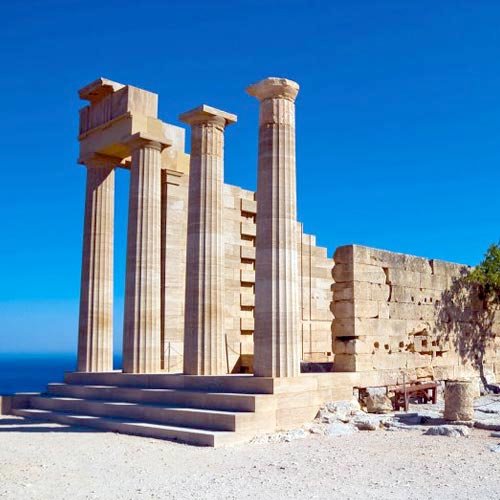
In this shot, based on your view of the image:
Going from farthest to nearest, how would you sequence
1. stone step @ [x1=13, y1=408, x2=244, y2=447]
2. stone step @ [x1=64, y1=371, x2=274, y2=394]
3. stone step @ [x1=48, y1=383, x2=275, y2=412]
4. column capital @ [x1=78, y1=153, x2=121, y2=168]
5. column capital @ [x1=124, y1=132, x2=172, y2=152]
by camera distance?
column capital @ [x1=78, y1=153, x2=121, y2=168]
column capital @ [x1=124, y1=132, x2=172, y2=152]
stone step @ [x1=64, y1=371, x2=274, y2=394]
stone step @ [x1=48, y1=383, x2=275, y2=412]
stone step @ [x1=13, y1=408, x2=244, y2=447]

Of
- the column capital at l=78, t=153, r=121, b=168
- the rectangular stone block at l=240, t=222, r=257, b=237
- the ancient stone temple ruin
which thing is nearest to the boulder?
the ancient stone temple ruin

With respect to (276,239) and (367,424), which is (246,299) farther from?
(367,424)

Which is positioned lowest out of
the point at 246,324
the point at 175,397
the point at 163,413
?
the point at 163,413

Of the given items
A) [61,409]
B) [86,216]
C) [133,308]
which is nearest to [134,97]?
[86,216]

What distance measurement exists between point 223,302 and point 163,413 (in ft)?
12.7

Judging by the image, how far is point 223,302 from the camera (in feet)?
62.5

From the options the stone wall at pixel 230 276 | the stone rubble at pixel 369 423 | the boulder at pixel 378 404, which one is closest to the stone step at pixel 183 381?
the stone rubble at pixel 369 423

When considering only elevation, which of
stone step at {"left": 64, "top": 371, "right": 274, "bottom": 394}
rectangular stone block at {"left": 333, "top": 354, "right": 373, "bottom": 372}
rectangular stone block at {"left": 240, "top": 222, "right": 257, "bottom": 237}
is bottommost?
stone step at {"left": 64, "top": 371, "right": 274, "bottom": 394}

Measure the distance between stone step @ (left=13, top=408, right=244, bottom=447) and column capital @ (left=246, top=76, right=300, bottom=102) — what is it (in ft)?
28.0

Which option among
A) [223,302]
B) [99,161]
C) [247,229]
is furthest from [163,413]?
[99,161]

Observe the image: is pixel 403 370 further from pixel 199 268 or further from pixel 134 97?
pixel 134 97

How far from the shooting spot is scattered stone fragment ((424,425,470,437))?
14.8 metres

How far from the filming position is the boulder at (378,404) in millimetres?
18297

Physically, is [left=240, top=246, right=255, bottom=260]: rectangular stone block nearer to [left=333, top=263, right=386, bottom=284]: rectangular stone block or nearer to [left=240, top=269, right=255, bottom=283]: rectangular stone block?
[left=240, top=269, right=255, bottom=283]: rectangular stone block
